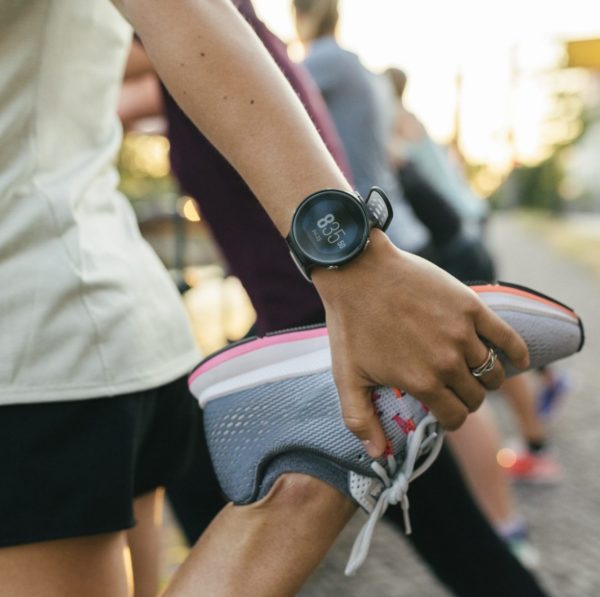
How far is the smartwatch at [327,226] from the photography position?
969 mm

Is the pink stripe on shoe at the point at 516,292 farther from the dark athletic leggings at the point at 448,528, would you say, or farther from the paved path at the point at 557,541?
the paved path at the point at 557,541

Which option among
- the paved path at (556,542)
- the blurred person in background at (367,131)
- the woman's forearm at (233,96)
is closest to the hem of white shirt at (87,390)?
the woman's forearm at (233,96)

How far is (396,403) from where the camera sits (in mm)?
1063

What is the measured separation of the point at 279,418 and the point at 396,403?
167mm

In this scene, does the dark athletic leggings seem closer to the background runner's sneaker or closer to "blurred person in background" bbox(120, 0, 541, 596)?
"blurred person in background" bbox(120, 0, 541, 596)

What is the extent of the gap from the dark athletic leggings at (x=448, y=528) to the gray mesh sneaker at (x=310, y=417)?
482 millimetres

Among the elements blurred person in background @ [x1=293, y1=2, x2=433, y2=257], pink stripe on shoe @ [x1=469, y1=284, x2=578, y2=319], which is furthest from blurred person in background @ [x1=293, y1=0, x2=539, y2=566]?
pink stripe on shoe @ [x1=469, y1=284, x2=578, y2=319]

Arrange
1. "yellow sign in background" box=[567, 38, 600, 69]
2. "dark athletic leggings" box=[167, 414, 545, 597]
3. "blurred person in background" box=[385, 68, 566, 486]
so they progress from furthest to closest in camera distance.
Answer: "yellow sign in background" box=[567, 38, 600, 69] → "blurred person in background" box=[385, 68, 566, 486] → "dark athletic leggings" box=[167, 414, 545, 597]

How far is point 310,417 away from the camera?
1.11m

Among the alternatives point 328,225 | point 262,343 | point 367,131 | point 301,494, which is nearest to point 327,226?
point 328,225

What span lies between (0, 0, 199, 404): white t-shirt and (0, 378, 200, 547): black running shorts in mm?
26

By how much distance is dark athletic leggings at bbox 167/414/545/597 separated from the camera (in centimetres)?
165

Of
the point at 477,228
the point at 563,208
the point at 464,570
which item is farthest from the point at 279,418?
the point at 563,208

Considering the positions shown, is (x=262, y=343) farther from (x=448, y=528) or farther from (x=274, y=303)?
(x=448, y=528)
